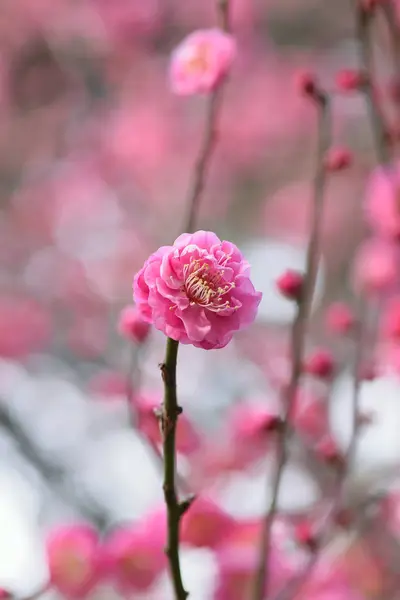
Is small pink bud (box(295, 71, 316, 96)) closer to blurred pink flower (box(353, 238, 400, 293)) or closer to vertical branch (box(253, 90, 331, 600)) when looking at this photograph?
vertical branch (box(253, 90, 331, 600))

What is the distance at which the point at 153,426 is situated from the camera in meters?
0.64

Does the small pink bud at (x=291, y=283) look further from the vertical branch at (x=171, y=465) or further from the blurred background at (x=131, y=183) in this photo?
the blurred background at (x=131, y=183)

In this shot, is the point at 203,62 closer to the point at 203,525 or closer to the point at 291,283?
the point at 291,283

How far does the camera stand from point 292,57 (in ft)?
5.51

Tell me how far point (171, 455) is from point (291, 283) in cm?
21

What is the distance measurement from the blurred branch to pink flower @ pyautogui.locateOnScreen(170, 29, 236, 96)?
0.63m

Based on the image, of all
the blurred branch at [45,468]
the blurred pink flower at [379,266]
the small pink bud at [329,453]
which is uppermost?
the blurred pink flower at [379,266]

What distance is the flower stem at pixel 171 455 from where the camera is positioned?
0.34 metres

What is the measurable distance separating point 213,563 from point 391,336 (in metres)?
0.28

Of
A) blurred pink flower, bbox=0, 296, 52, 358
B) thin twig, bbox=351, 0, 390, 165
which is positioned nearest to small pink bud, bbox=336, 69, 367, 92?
thin twig, bbox=351, 0, 390, 165

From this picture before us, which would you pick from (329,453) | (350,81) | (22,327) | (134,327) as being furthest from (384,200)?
(22,327)

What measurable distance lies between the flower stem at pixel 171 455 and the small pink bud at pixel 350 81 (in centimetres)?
40

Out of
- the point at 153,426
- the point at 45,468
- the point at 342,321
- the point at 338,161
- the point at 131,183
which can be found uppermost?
the point at 131,183

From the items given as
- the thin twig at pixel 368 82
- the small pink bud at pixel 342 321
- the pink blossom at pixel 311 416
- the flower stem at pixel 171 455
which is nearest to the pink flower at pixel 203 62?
the thin twig at pixel 368 82
